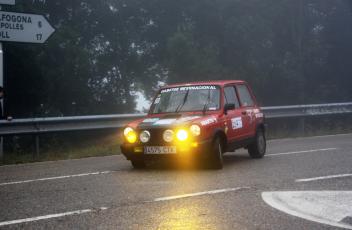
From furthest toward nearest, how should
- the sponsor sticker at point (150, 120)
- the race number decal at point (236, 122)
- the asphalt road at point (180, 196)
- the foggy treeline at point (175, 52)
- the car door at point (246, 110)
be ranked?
1. the foggy treeline at point (175, 52)
2. the car door at point (246, 110)
3. the race number decal at point (236, 122)
4. the sponsor sticker at point (150, 120)
5. the asphalt road at point (180, 196)

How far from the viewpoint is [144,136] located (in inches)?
350

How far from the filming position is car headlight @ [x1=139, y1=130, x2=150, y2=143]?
8.86 metres

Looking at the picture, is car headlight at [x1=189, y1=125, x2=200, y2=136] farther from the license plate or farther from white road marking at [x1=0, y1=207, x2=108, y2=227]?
white road marking at [x1=0, y1=207, x2=108, y2=227]

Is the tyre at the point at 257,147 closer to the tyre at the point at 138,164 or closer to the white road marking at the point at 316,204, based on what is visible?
the tyre at the point at 138,164

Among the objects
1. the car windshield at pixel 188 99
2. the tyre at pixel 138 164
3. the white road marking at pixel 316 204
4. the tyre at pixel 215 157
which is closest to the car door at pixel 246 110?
the car windshield at pixel 188 99

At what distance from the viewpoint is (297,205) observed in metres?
5.77

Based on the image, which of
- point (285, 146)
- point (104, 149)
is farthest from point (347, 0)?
point (104, 149)

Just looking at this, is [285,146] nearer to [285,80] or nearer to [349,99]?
[285,80]

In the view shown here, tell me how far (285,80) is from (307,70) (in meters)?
2.00

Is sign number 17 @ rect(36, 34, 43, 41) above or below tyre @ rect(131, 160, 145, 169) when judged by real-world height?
above

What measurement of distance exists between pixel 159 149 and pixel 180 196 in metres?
2.39

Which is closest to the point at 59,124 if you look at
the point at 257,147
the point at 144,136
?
the point at 144,136

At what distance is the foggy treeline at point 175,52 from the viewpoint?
96.9 ft

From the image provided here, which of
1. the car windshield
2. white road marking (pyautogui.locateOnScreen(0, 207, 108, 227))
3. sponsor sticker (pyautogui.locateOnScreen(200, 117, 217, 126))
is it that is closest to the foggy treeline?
the car windshield
